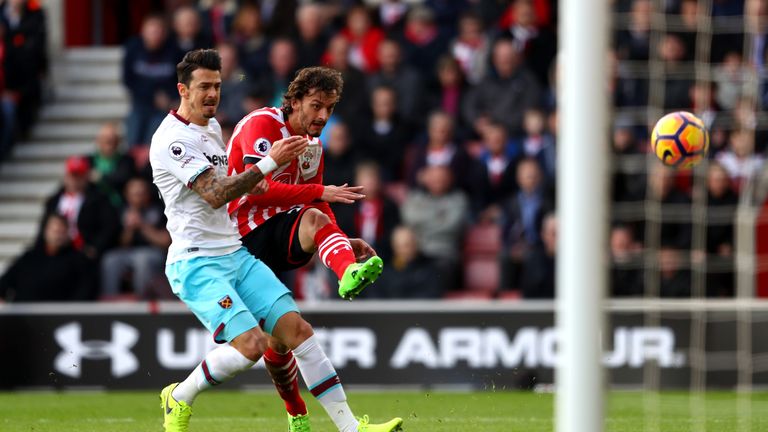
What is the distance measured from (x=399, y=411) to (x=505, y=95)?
5050 mm

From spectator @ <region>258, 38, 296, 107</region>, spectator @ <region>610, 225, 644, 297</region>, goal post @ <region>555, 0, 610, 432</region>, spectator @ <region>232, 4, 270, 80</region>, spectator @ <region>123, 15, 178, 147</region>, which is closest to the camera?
goal post @ <region>555, 0, 610, 432</region>

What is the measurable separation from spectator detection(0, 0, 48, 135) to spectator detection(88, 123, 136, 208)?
1.84 metres

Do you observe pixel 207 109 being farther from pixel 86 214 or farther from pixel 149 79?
pixel 149 79

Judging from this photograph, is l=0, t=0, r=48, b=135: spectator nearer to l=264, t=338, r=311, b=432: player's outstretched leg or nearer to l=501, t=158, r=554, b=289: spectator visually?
l=501, t=158, r=554, b=289: spectator

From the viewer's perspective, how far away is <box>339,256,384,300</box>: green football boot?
7.11 metres

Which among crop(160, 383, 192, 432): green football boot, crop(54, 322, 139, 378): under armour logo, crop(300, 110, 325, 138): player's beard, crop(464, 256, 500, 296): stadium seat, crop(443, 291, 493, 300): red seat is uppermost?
crop(300, 110, 325, 138): player's beard

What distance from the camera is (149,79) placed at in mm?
15781

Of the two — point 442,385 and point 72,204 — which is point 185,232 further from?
point 72,204

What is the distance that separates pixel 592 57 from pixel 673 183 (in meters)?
8.59

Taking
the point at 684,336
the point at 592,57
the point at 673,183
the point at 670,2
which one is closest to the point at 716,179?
the point at 673,183

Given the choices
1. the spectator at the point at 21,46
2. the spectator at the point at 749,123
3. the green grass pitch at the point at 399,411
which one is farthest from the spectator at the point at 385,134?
the spectator at the point at 21,46

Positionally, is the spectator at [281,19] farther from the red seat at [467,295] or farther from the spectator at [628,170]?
the spectator at [628,170]

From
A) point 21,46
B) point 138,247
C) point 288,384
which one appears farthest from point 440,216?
point 288,384

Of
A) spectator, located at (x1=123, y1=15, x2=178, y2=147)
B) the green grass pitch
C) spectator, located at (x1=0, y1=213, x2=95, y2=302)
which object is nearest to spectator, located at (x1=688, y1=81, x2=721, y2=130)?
the green grass pitch
